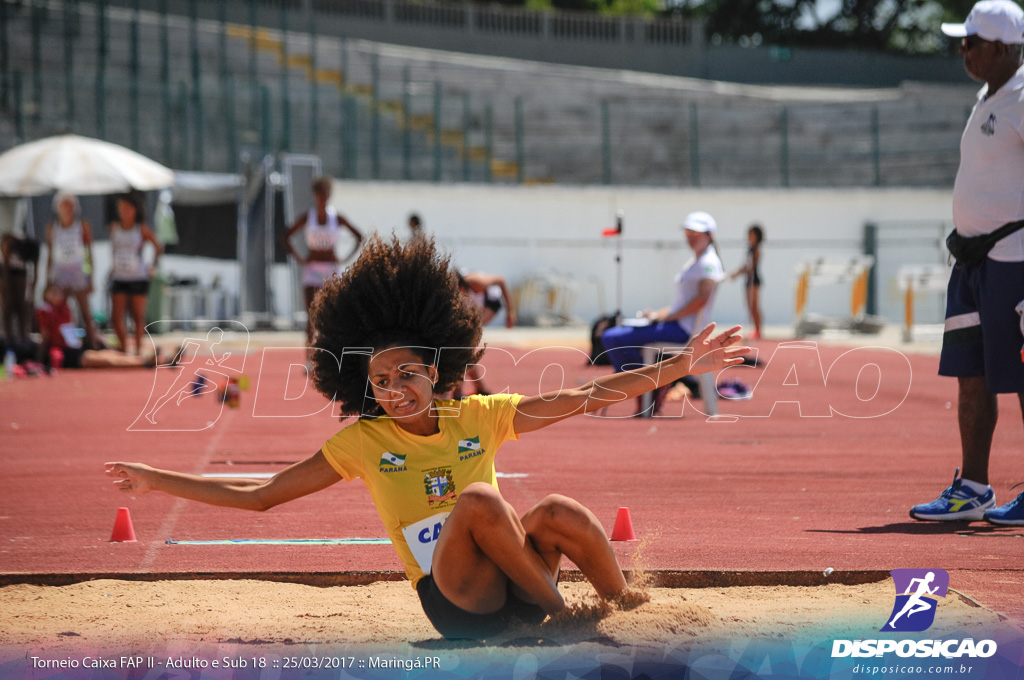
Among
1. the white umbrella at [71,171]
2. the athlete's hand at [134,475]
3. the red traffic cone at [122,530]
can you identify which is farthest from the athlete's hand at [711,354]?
the white umbrella at [71,171]

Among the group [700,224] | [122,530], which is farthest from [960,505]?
[700,224]

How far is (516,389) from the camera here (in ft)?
44.5

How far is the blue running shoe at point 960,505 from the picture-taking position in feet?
19.6

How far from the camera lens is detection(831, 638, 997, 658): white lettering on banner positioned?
3.76 meters

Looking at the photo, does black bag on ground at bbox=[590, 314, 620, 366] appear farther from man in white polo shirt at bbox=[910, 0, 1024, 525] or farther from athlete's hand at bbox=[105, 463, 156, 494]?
athlete's hand at bbox=[105, 463, 156, 494]

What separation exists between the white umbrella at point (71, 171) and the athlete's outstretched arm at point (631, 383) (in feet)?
48.8

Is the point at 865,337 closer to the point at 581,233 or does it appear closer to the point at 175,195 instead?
the point at 581,233

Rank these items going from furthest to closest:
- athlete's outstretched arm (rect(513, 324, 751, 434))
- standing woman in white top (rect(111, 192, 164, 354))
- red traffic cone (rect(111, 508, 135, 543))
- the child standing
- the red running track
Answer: standing woman in white top (rect(111, 192, 164, 354)), red traffic cone (rect(111, 508, 135, 543)), the red running track, athlete's outstretched arm (rect(513, 324, 751, 434)), the child standing

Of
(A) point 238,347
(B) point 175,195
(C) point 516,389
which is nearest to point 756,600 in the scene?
(C) point 516,389

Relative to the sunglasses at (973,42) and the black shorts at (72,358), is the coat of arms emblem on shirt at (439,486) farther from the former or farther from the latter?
the black shorts at (72,358)

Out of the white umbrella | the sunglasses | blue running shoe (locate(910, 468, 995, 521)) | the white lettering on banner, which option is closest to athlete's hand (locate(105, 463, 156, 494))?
the white lettering on banner

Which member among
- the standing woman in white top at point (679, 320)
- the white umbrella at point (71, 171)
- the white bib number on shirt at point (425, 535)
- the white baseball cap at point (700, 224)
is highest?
the white umbrella at point (71, 171)

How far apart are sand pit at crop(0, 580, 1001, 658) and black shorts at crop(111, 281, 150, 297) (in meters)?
11.8

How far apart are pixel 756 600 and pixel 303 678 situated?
1.85m
